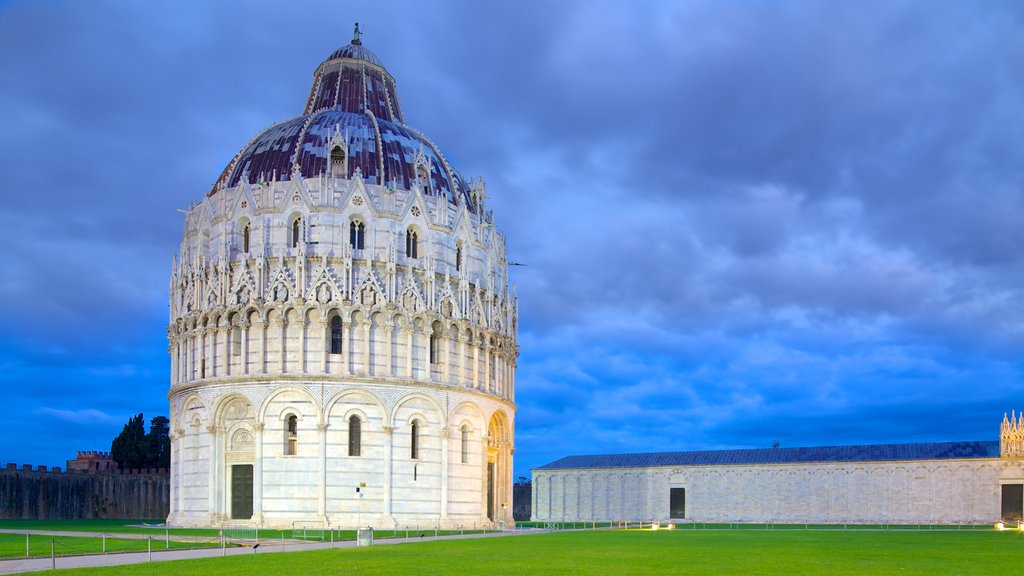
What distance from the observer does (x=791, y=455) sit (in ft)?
327

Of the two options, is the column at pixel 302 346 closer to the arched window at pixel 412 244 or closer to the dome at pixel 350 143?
the arched window at pixel 412 244

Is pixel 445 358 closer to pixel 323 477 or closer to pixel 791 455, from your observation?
pixel 323 477

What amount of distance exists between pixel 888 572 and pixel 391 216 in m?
43.7

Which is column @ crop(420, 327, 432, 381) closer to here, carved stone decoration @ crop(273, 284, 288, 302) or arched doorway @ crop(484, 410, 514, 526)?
arched doorway @ crop(484, 410, 514, 526)

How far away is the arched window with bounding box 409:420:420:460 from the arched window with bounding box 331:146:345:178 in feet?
54.3

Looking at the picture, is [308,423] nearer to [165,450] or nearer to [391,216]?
[391,216]

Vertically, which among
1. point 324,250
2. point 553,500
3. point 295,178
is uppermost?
point 295,178

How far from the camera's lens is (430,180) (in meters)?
70.2

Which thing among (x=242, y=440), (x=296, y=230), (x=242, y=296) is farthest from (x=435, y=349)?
(x=242, y=440)

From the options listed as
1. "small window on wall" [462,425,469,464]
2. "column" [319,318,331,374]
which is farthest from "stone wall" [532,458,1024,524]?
"column" [319,318,331,374]

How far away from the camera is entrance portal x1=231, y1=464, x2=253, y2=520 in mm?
62625

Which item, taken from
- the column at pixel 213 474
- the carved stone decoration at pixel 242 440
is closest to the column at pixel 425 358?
the carved stone decoration at pixel 242 440

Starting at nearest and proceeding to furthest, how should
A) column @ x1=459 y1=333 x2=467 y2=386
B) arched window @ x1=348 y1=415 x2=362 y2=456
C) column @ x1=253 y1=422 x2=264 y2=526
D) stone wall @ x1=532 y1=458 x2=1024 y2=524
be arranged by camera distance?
column @ x1=253 y1=422 x2=264 y2=526, arched window @ x1=348 y1=415 x2=362 y2=456, column @ x1=459 y1=333 x2=467 y2=386, stone wall @ x1=532 y1=458 x2=1024 y2=524

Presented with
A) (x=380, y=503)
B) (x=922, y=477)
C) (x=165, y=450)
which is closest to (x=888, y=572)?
(x=380, y=503)
